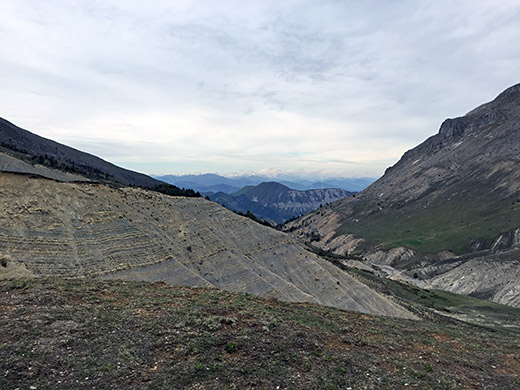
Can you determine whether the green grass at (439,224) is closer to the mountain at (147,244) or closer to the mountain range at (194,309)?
the mountain range at (194,309)

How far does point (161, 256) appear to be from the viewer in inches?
1278

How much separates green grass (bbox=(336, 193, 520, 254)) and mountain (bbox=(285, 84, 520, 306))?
0.33m

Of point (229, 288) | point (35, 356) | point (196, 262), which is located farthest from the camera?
point (196, 262)

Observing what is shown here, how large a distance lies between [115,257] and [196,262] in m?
9.51

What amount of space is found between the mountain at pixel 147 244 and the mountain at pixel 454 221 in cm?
5426

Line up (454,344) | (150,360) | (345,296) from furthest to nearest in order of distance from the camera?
1. (345,296)
2. (454,344)
3. (150,360)

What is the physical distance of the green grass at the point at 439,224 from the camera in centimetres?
10569

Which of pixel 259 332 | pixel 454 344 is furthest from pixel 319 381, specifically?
pixel 454 344

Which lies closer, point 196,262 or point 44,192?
point 44,192

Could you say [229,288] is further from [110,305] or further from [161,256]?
[110,305]

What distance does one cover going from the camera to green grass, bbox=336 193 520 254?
106 metres

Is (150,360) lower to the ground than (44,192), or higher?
lower

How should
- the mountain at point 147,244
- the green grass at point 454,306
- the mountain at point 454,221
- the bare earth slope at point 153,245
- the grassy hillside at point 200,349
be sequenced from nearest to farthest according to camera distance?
the grassy hillside at point 200,349
the mountain at point 147,244
the bare earth slope at point 153,245
the green grass at point 454,306
the mountain at point 454,221

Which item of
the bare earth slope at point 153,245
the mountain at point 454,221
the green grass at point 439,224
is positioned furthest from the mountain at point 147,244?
the green grass at point 439,224
